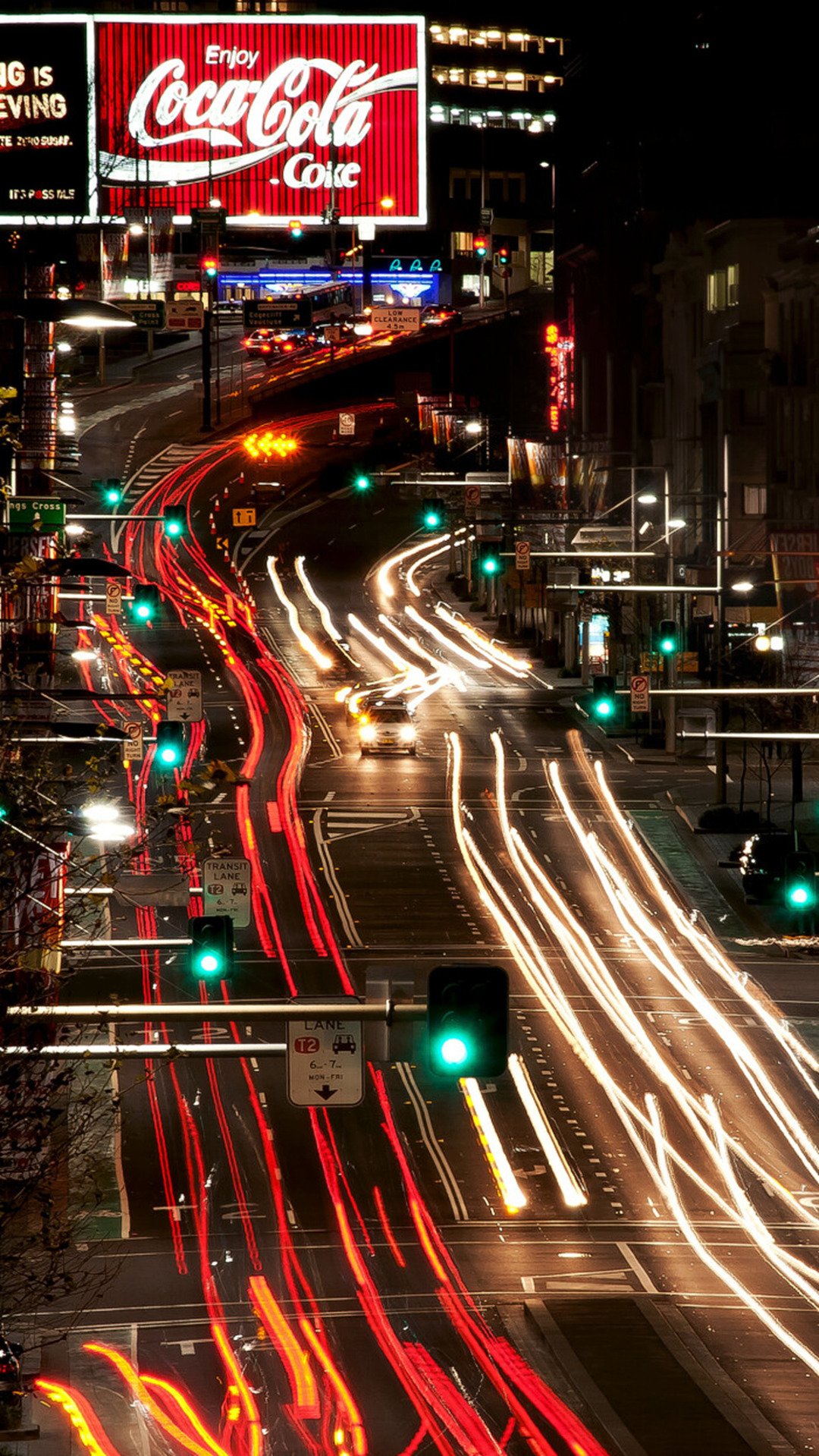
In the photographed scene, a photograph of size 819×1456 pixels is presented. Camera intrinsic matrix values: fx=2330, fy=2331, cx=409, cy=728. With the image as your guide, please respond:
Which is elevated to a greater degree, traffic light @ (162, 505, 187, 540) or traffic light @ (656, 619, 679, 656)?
traffic light @ (162, 505, 187, 540)

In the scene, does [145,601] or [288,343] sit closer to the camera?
[145,601]

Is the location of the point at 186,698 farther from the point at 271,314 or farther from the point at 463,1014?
the point at 463,1014

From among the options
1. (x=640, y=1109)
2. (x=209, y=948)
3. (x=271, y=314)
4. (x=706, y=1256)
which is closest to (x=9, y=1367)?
(x=209, y=948)

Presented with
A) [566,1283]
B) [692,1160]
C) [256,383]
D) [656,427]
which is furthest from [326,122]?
[256,383]

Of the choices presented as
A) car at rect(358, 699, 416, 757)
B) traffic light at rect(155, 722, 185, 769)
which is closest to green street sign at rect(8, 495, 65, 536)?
traffic light at rect(155, 722, 185, 769)

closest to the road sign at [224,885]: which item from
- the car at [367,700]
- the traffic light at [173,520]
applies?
the traffic light at [173,520]

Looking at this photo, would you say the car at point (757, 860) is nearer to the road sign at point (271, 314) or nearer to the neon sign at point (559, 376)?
the road sign at point (271, 314)

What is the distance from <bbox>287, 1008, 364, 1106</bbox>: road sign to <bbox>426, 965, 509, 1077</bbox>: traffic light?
1583 millimetres

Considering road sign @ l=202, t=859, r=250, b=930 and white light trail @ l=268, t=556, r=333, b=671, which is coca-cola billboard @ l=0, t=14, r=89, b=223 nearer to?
road sign @ l=202, t=859, r=250, b=930

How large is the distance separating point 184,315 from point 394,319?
4965mm

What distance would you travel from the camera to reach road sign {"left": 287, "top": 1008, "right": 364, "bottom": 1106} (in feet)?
53.6

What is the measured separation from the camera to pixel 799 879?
3266 cm

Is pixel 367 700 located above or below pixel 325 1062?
below

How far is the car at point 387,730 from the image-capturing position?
7462 cm
